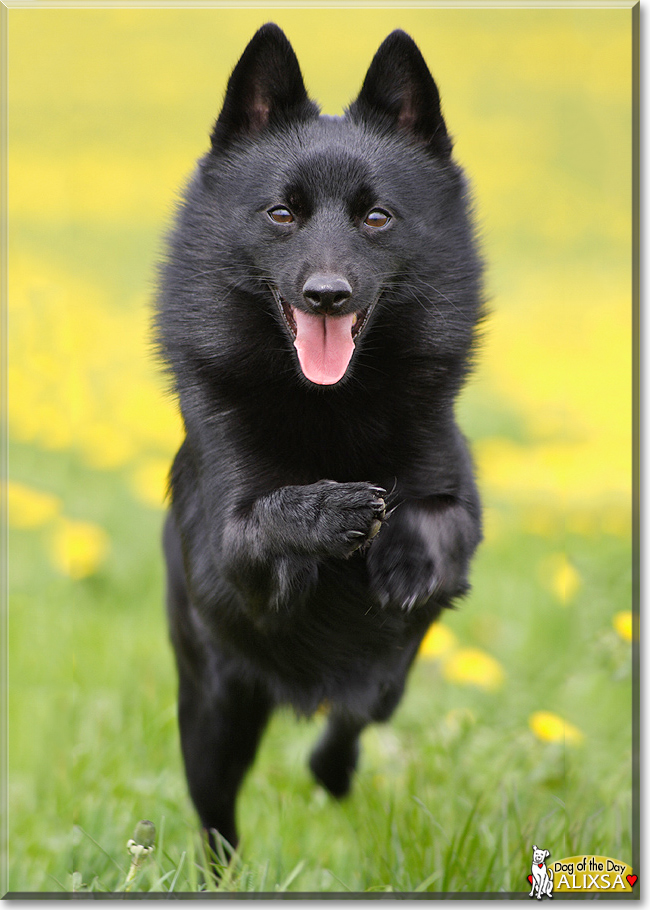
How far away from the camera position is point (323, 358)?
1976mm

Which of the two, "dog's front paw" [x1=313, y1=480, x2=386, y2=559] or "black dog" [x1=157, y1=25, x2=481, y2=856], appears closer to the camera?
"dog's front paw" [x1=313, y1=480, x2=386, y2=559]

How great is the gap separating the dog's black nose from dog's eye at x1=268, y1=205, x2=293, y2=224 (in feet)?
0.81

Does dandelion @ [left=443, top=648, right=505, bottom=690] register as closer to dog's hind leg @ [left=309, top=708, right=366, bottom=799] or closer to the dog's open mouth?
dog's hind leg @ [left=309, top=708, right=366, bottom=799]

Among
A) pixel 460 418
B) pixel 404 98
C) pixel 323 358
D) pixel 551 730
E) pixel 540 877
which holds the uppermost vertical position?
pixel 404 98

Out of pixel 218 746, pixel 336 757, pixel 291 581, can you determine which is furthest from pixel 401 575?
pixel 336 757

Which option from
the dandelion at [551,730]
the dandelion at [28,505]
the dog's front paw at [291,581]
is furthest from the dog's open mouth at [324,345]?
the dandelion at [28,505]

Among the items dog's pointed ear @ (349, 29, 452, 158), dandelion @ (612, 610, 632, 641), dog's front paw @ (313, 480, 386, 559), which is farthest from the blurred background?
dog's front paw @ (313, 480, 386, 559)

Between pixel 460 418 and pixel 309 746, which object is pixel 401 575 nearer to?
pixel 460 418

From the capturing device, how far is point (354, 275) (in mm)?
1999

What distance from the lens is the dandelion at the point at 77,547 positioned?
10.9 ft

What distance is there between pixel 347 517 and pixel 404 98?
1066 mm

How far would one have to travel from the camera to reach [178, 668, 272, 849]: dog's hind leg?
8.45 feet

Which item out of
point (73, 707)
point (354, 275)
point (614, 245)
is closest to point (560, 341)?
point (614, 245)

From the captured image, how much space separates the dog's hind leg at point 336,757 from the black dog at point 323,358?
470 millimetres
